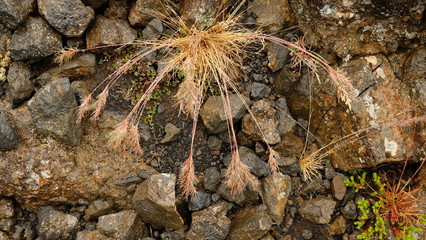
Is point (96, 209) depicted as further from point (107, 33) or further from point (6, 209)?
point (107, 33)

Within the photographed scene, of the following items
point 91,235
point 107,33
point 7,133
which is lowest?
point 91,235

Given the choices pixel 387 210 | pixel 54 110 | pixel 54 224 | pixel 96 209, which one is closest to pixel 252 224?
pixel 387 210

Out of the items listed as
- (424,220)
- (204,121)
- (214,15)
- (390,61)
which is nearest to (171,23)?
(214,15)

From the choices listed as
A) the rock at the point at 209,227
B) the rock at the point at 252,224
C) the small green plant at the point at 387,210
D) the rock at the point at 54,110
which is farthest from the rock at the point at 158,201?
the small green plant at the point at 387,210

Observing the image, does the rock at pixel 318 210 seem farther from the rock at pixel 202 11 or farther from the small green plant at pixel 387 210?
the rock at pixel 202 11

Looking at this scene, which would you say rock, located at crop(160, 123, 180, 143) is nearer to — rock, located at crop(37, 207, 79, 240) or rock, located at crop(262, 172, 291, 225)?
rock, located at crop(262, 172, 291, 225)

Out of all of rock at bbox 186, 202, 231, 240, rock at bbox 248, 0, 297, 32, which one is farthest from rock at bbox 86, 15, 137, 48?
rock at bbox 186, 202, 231, 240
